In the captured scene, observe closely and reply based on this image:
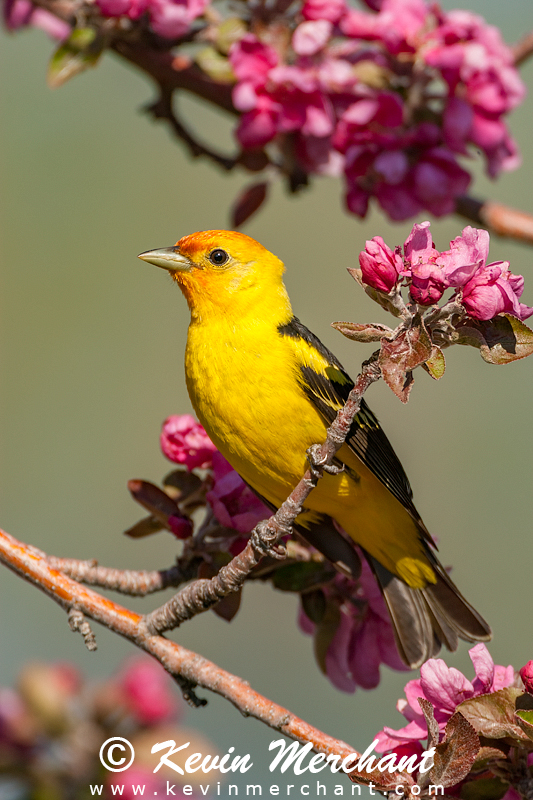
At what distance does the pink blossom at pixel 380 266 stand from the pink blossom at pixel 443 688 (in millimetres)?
949

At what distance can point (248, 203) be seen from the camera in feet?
11.0

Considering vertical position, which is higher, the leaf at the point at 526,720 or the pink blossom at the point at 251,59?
the pink blossom at the point at 251,59

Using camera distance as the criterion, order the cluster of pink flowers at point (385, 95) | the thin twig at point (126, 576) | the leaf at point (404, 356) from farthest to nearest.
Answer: the cluster of pink flowers at point (385, 95) < the thin twig at point (126, 576) < the leaf at point (404, 356)

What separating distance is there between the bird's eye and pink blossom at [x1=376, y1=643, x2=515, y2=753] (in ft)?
5.47

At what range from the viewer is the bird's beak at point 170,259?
120 inches

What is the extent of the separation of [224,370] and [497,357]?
4.17ft

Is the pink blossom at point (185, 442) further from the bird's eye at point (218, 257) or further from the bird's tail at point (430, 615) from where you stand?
the bird's tail at point (430, 615)

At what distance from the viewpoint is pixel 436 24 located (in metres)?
2.97

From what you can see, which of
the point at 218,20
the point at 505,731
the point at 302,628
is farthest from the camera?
the point at 218,20

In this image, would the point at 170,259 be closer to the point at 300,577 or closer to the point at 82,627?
the point at 300,577

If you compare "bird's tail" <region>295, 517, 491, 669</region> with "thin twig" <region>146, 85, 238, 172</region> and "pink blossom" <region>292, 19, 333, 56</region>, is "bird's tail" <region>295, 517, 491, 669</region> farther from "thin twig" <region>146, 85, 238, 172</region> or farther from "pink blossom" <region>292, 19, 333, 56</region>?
"pink blossom" <region>292, 19, 333, 56</region>

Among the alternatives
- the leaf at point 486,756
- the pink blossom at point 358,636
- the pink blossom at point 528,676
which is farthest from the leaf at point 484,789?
the pink blossom at point 358,636

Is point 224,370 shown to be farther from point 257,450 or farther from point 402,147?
point 402,147

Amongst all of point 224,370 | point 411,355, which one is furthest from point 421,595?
point 411,355
